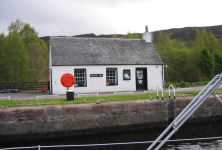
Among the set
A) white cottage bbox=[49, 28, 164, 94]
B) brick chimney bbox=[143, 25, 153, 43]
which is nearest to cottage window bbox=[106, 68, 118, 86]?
white cottage bbox=[49, 28, 164, 94]

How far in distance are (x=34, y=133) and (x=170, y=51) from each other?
38.4 meters

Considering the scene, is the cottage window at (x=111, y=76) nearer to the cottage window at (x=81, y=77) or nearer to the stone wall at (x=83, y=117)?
the cottage window at (x=81, y=77)

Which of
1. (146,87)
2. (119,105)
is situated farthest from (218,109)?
(146,87)

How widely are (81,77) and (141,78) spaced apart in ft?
19.0

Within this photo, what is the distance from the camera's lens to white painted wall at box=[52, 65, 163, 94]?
34.6 meters

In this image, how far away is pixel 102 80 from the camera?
36125 millimetres

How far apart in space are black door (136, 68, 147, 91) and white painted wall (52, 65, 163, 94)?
1.21 ft

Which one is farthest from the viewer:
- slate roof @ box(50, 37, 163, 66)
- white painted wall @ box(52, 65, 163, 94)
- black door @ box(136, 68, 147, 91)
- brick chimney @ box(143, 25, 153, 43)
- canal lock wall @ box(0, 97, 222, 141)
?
brick chimney @ box(143, 25, 153, 43)

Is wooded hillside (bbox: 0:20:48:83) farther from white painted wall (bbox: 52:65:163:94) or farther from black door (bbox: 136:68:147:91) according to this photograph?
black door (bbox: 136:68:147:91)

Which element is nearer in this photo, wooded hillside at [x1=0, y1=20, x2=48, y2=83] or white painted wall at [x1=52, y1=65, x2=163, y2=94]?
white painted wall at [x1=52, y1=65, x2=163, y2=94]

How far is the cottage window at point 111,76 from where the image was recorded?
36500 millimetres

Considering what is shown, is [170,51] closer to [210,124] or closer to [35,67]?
[35,67]

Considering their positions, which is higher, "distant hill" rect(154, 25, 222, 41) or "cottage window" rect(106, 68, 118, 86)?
"distant hill" rect(154, 25, 222, 41)

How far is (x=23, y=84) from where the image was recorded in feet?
142
